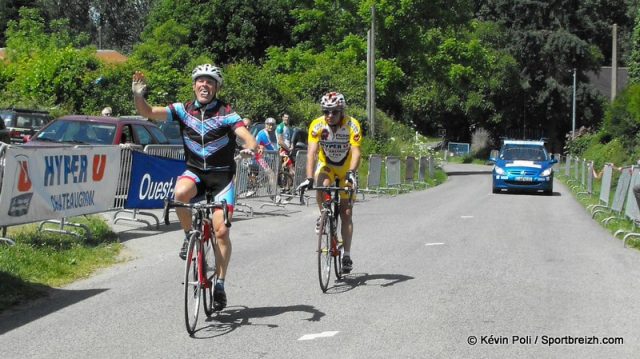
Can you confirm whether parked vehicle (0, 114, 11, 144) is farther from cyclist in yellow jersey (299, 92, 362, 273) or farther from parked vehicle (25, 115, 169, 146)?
cyclist in yellow jersey (299, 92, 362, 273)

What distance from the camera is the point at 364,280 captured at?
969cm

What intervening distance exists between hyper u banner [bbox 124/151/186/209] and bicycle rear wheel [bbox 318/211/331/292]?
532 cm

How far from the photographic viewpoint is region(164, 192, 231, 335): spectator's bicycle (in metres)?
6.91

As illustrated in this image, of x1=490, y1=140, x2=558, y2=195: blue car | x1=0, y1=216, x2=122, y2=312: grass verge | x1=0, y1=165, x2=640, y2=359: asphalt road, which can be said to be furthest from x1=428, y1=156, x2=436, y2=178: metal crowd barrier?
x1=0, y1=216, x2=122, y2=312: grass verge

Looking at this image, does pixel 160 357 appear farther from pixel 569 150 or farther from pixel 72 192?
pixel 569 150

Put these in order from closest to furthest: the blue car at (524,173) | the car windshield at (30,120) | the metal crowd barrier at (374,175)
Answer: the metal crowd barrier at (374,175) < the car windshield at (30,120) < the blue car at (524,173)

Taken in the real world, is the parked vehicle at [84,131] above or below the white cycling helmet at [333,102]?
below

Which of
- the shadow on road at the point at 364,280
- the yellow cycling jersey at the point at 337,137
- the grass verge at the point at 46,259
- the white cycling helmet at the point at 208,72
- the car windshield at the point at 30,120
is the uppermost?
the car windshield at the point at 30,120

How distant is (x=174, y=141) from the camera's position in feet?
74.1

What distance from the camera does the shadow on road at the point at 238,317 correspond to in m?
7.16

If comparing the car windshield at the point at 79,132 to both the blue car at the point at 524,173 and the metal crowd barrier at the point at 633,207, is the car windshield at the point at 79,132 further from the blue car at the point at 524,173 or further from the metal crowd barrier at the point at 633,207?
the blue car at the point at 524,173

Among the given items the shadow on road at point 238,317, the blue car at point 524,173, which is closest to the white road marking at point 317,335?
the shadow on road at point 238,317

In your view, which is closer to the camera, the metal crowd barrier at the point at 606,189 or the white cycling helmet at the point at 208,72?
the white cycling helmet at the point at 208,72

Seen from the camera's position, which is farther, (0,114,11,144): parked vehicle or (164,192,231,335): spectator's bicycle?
(0,114,11,144): parked vehicle
